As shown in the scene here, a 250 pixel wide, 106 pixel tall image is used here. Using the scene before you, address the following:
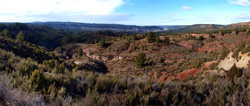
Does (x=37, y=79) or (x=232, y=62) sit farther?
(x=232, y=62)

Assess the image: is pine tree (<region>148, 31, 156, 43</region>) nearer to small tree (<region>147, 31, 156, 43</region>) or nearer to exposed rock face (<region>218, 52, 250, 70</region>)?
small tree (<region>147, 31, 156, 43</region>)

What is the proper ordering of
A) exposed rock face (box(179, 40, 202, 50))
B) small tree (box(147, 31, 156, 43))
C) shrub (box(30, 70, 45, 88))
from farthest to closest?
1. exposed rock face (box(179, 40, 202, 50))
2. small tree (box(147, 31, 156, 43))
3. shrub (box(30, 70, 45, 88))

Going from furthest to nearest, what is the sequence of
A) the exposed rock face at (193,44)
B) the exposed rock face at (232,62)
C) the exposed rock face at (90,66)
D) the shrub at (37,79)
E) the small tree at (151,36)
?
the exposed rock face at (193,44) → the small tree at (151,36) → the exposed rock face at (90,66) → the exposed rock face at (232,62) → the shrub at (37,79)

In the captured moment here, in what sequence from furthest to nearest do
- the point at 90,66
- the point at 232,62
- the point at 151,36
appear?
the point at 151,36 → the point at 90,66 → the point at 232,62

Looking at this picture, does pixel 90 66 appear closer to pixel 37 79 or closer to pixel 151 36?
pixel 37 79

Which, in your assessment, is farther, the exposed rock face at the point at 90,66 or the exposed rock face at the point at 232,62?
the exposed rock face at the point at 90,66

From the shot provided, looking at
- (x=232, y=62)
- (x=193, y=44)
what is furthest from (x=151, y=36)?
(x=232, y=62)

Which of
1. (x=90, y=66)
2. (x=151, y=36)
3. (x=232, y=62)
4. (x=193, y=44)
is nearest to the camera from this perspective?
(x=232, y=62)

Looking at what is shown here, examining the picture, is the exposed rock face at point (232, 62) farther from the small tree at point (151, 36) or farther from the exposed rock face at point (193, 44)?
the exposed rock face at point (193, 44)

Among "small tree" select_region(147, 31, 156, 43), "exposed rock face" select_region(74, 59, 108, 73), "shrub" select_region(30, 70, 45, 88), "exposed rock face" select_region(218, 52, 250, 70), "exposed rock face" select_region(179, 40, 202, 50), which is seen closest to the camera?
"shrub" select_region(30, 70, 45, 88)

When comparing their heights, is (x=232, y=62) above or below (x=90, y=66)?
above

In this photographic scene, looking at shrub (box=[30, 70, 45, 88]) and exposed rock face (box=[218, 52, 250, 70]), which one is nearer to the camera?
shrub (box=[30, 70, 45, 88])

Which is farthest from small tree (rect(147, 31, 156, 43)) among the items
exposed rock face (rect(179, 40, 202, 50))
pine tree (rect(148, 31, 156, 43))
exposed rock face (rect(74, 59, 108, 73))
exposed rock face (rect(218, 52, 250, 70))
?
exposed rock face (rect(218, 52, 250, 70))

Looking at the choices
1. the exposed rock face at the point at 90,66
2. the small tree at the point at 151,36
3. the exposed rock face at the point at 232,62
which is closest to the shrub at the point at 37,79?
the exposed rock face at the point at 232,62
